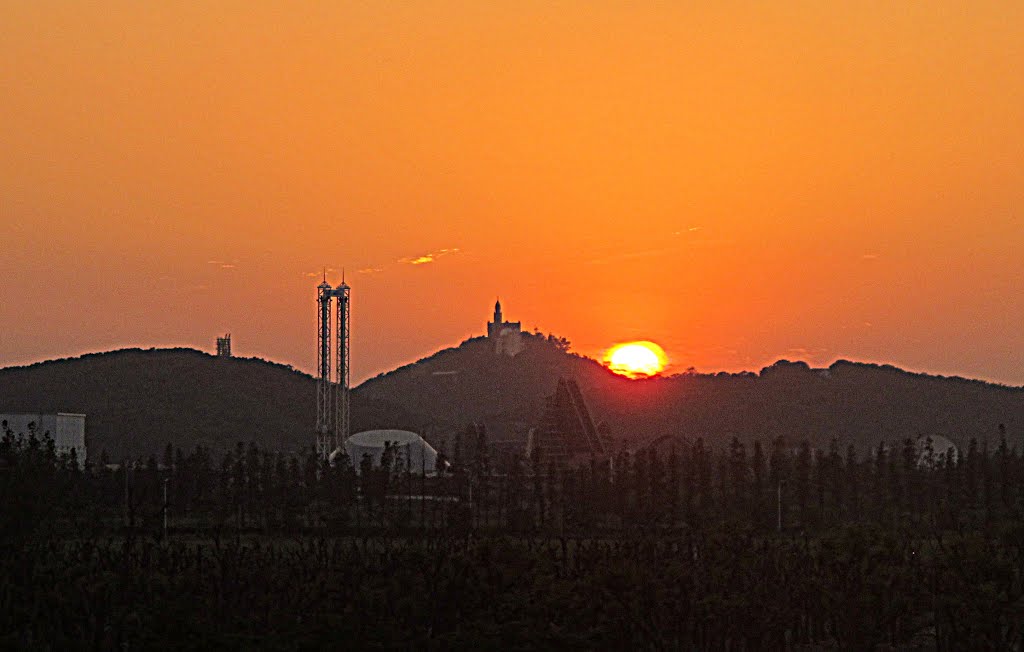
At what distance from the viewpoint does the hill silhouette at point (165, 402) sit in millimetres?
169625

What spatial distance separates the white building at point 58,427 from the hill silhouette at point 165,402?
46.9m

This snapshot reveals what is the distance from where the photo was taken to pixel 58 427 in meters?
110

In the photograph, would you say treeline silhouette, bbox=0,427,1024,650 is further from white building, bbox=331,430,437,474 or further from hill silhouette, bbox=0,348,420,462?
hill silhouette, bbox=0,348,420,462

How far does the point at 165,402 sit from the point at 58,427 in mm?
72459

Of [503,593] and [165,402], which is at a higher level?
[165,402]

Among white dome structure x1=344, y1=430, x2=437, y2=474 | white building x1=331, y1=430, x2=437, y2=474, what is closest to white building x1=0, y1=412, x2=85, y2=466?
white building x1=331, y1=430, x2=437, y2=474

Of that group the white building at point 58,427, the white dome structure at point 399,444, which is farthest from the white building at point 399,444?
the white building at point 58,427

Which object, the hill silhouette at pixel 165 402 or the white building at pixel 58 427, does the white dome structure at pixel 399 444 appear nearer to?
the white building at pixel 58 427

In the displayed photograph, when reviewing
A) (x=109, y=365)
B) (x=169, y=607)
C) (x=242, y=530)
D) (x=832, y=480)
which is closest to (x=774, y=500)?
(x=832, y=480)

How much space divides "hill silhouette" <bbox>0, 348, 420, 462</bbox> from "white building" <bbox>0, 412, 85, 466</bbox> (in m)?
46.9

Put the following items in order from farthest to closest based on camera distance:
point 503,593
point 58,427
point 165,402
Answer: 1. point 165,402
2. point 58,427
3. point 503,593

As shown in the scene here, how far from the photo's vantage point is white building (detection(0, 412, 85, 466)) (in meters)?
107

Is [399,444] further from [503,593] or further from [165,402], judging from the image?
[503,593]

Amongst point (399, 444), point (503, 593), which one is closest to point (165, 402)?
point (399, 444)
